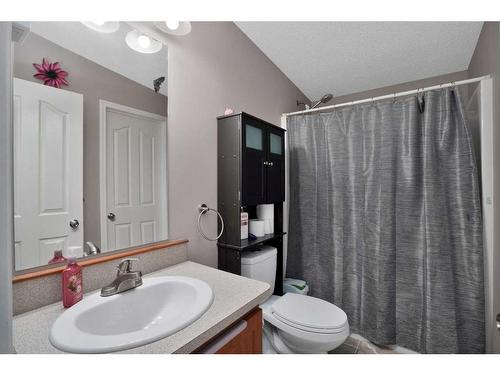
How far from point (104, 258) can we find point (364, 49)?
214 cm

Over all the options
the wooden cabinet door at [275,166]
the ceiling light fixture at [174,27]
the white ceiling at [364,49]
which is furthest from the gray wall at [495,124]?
the ceiling light fixture at [174,27]

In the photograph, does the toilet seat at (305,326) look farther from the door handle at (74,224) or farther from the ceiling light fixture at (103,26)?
the ceiling light fixture at (103,26)

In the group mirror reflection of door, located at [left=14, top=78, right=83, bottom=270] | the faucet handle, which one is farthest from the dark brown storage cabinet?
mirror reflection of door, located at [left=14, top=78, right=83, bottom=270]

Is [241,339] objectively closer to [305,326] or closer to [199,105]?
[305,326]

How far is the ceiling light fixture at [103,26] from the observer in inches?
35.8

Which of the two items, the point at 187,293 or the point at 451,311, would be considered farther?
the point at 451,311

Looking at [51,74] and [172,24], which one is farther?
[172,24]

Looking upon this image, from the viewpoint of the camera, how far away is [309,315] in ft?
4.25

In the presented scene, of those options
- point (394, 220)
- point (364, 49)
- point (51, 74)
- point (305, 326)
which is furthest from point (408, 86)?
point (51, 74)

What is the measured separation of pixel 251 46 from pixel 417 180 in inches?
61.1
